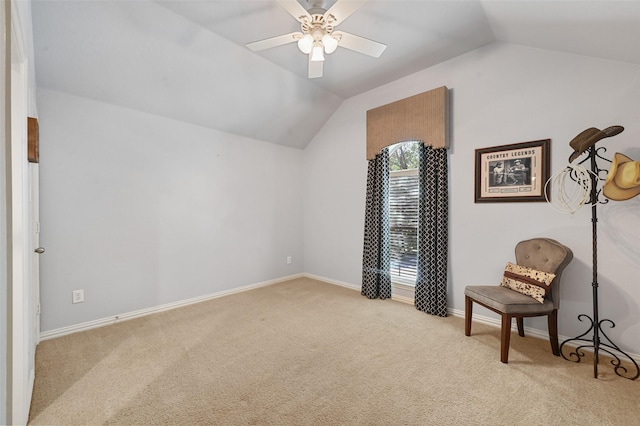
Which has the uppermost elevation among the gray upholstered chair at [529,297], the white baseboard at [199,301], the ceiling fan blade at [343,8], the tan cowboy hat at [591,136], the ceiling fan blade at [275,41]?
the ceiling fan blade at [343,8]

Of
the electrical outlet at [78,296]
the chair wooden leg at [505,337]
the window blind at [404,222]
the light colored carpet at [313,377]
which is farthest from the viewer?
the window blind at [404,222]

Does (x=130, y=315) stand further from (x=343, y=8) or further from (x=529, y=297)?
(x=529, y=297)

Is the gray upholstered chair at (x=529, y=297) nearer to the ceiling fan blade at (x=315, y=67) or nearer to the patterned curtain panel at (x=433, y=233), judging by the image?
the patterned curtain panel at (x=433, y=233)

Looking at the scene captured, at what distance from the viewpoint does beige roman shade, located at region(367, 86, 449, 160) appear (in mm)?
3135

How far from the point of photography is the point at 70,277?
2.68 m

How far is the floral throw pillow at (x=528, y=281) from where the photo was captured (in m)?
2.20

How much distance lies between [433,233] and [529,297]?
1134mm

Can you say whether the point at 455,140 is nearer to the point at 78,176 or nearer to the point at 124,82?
the point at 124,82

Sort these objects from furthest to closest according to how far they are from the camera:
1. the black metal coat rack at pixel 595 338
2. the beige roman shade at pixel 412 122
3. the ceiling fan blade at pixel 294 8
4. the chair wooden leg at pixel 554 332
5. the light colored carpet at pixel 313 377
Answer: the beige roman shade at pixel 412 122, the chair wooden leg at pixel 554 332, the black metal coat rack at pixel 595 338, the ceiling fan blade at pixel 294 8, the light colored carpet at pixel 313 377

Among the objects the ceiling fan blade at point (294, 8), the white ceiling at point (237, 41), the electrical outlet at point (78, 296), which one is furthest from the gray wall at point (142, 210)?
the ceiling fan blade at point (294, 8)

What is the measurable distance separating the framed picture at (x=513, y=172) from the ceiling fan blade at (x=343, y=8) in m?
2.00

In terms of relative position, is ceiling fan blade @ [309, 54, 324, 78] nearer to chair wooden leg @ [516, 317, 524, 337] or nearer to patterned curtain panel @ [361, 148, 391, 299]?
patterned curtain panel @ [361, 148, 391, 299]

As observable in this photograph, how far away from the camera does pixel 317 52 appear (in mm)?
2133

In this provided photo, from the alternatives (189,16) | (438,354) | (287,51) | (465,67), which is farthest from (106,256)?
(465,67)
